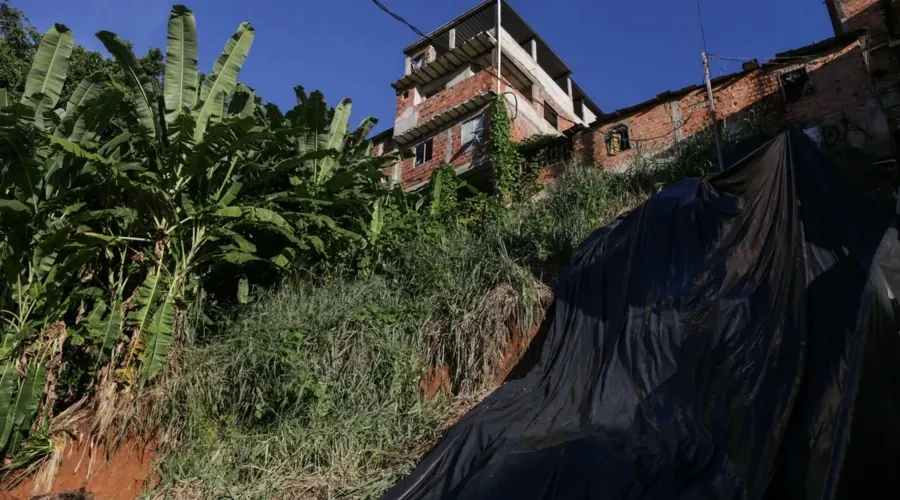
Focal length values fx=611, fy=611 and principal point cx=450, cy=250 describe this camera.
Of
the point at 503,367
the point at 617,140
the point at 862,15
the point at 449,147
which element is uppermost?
the point at 862,15

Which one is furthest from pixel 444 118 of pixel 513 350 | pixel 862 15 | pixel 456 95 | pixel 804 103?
pixel 513 350

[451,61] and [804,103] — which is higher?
[451,61]

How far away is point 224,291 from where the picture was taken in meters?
8.21

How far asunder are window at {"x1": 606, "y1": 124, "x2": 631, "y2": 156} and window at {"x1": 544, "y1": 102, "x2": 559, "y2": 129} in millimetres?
6233

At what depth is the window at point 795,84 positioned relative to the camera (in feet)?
33.1

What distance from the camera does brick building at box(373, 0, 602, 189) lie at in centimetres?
1593

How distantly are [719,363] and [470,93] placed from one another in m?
13.4

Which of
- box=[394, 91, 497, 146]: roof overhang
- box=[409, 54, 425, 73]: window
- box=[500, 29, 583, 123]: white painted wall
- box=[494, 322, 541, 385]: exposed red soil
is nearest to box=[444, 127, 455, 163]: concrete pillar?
box=[394, 91, 497, 146]: roof overhang

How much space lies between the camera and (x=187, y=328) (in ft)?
22.0

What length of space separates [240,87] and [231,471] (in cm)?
584

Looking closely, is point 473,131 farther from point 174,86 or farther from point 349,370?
point 349,370

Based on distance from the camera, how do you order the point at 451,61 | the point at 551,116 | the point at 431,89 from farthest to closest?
1. the point at 431,89
2. the point at 551,116
3. the point at 451,61

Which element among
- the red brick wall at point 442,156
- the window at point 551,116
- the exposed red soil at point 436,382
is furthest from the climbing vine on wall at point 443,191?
the window at point 551,116

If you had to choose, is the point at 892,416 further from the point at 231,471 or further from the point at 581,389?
the point at 231,471
